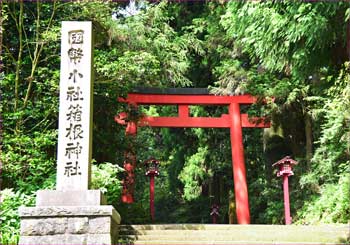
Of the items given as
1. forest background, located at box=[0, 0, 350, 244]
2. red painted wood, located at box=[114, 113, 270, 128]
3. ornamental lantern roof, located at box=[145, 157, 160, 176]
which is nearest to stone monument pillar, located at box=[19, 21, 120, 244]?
forest background, located at box=[0, 0, 350, 244]

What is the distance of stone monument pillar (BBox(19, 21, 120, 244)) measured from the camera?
5.75 metres

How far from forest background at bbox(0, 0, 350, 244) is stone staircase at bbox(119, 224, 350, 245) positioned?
1.32 meters

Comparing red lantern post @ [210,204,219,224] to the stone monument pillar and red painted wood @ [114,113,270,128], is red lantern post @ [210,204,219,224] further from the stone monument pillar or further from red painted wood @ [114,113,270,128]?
the stone monument pillar

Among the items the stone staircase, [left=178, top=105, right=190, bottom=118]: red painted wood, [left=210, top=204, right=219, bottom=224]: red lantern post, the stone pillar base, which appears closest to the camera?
the stone pillar base

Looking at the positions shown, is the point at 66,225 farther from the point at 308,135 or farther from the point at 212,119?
the point at 308,135

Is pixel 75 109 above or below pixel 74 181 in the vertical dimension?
above

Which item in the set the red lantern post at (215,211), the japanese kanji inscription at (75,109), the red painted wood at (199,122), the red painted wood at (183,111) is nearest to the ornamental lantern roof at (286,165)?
the red painted wood at (199,122)

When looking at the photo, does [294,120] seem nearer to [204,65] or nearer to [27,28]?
[204,65]

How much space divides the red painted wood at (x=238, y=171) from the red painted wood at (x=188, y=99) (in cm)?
21

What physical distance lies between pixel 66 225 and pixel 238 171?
8059mm

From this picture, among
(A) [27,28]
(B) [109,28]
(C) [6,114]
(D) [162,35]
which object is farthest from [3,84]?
(D) [162,35]

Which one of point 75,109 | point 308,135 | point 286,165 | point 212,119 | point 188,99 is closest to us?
point 75,109

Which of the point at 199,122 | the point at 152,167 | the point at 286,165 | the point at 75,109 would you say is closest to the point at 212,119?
the point at 199,122

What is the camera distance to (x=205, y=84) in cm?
1638
